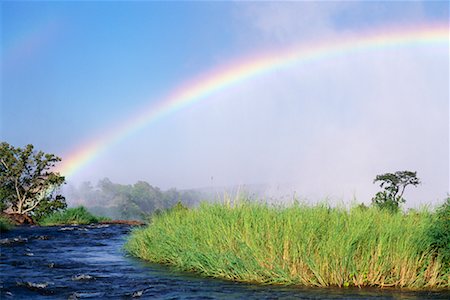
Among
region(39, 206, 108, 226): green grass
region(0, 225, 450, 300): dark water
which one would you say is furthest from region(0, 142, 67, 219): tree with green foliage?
region(0, 225, 450, 300): dark water

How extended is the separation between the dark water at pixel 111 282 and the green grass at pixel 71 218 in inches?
621

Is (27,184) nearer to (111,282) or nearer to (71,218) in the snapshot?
(71,218)

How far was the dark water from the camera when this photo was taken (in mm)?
11481

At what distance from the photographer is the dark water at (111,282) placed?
1148 cm

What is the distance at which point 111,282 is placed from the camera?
1316 cm

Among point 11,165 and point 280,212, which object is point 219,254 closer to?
point 280,212

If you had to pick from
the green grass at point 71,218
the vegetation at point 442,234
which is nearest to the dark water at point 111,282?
the vegetation at point 442,234

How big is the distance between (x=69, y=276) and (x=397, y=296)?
7897 millimetres

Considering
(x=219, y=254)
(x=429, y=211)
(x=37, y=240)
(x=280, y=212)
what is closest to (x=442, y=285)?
(x=429, y=211)

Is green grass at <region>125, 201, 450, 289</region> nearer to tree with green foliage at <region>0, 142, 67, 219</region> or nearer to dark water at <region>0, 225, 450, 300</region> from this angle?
dark water at <region>0, 225, 450, 300</region>

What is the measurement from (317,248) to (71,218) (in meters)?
27.0

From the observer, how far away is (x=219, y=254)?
13883 millimetres

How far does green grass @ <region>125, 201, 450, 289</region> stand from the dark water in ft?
1.52

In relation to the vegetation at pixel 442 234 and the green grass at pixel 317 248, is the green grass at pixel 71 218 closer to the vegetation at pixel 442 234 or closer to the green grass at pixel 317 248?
the green grass at pixel 317 248
